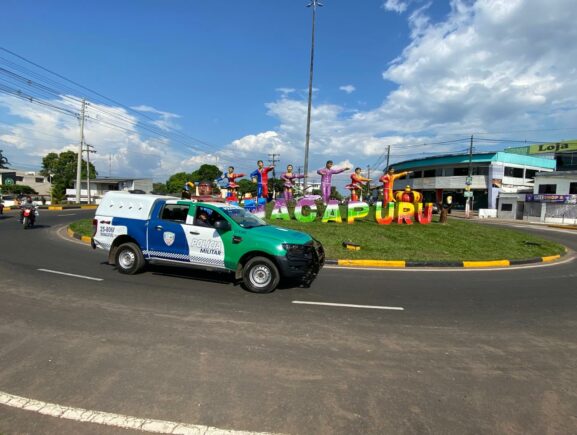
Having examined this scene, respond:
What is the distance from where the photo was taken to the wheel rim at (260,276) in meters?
6.89

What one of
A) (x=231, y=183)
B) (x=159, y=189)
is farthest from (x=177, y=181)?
(x=231, y=183)

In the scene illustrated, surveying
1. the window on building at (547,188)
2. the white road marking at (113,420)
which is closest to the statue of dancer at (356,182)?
the white road marking at (113,420)

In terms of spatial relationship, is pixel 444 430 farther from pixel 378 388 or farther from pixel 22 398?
pixel 22 398

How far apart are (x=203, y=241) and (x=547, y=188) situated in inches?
1851

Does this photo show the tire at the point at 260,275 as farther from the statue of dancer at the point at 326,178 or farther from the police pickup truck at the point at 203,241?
the statue of dancer at the point at 326,178

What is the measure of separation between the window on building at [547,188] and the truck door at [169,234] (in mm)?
46645

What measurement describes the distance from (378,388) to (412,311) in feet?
9.41

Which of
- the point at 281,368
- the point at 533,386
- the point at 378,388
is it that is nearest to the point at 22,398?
the point at 281,368

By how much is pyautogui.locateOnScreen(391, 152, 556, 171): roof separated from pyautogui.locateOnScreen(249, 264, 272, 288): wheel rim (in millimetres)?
49896

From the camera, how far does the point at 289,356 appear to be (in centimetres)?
415

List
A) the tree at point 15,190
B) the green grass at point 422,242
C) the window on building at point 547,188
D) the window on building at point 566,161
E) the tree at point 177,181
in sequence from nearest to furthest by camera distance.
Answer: the green grass at point 422,242 < the window on building at point 547,188 < the window on building at point 566,161 < the tree at point 15,190 < the tree at point 177,181

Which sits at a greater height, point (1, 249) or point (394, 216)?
point (394, 216)

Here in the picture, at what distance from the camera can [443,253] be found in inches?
488

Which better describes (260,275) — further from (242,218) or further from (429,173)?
(429,173)
